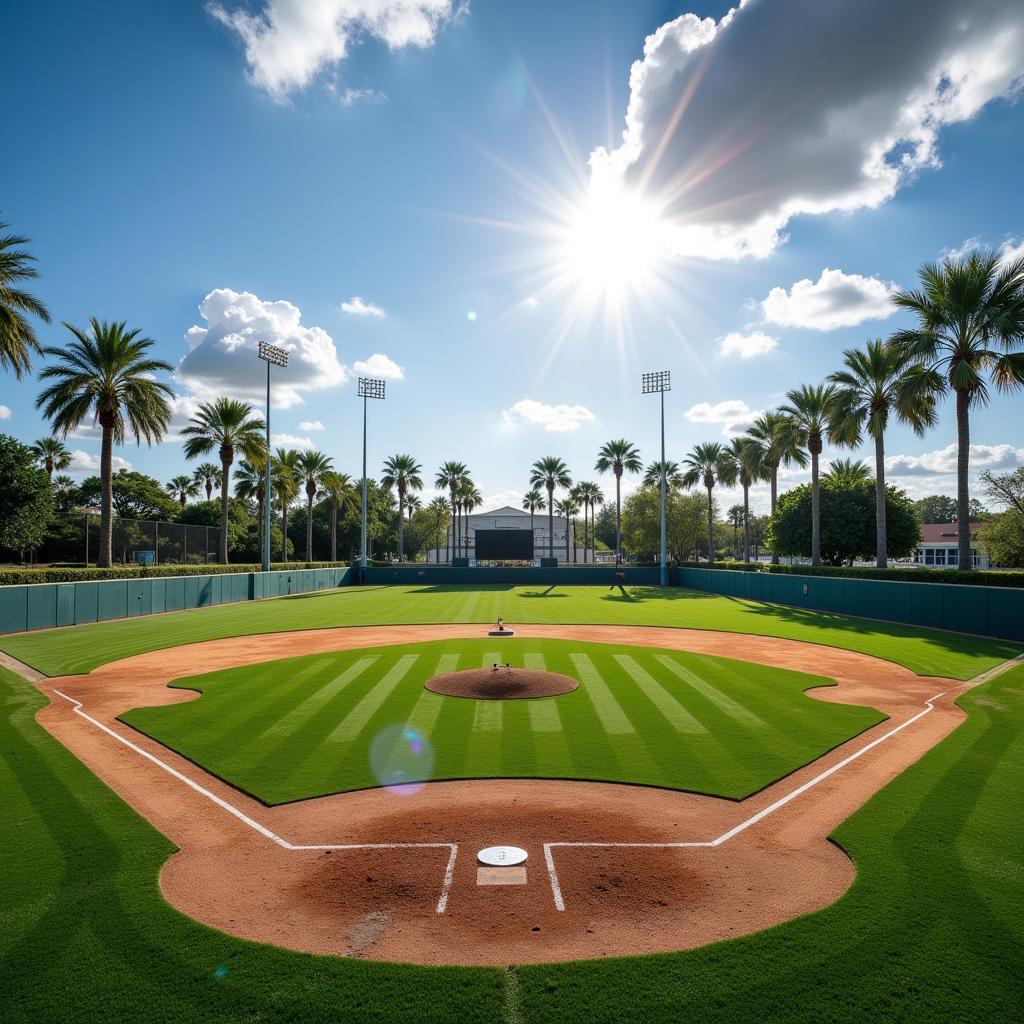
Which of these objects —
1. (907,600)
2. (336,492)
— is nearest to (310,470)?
(336,492)

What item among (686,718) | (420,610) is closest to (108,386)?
(420,610)

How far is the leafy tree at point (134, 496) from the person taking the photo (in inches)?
3189

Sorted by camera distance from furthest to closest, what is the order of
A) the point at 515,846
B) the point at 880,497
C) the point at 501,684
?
the point at 880,497
the point at 501,684
the point at 515,846

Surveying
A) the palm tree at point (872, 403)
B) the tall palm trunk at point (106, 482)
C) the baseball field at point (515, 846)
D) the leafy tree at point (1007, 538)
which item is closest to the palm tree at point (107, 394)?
the tall palm trunk at point (106, 482)

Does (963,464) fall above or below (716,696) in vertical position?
above

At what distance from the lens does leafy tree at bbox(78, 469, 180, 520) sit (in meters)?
81.0

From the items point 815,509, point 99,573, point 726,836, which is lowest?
point 726,836

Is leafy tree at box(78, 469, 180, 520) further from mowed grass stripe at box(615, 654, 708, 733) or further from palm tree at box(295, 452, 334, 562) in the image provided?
mowed grass stripe at box(615, 654, 708, 733)

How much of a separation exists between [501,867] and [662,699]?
8.11 m

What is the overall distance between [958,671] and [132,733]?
2106 cm

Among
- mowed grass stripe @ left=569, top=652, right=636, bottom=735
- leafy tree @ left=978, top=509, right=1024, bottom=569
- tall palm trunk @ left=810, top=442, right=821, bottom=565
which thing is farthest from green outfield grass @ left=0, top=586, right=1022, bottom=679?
leafy tree @ left=978, top=509, right=1024, bottom=569

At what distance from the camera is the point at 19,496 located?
160 feet

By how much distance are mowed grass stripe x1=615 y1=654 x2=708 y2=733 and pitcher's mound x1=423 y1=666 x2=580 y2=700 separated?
1.81 meters

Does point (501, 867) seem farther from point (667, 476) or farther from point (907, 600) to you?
point (667, 476)
